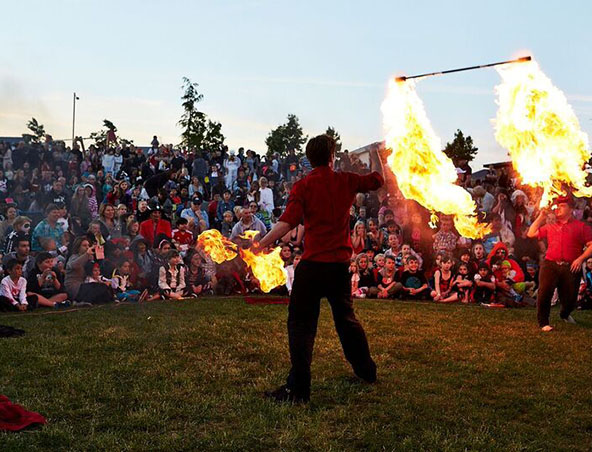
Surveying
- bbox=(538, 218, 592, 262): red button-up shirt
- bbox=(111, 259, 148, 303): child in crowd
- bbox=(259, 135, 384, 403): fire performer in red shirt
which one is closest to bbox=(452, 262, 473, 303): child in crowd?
bbox=(538, 218, 592, 262): red button-up shirt

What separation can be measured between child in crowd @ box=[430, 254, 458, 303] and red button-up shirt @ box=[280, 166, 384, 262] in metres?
6.99

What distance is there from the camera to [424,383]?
525cm

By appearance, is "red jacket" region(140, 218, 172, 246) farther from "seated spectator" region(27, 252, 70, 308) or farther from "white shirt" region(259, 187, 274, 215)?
"white shirt" region(259, 187, 274, 215)

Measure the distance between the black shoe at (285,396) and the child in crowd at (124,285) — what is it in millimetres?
6653

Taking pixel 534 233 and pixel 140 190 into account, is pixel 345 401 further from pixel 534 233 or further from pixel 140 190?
pixel 140 190

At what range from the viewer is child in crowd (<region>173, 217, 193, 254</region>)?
11953 mm

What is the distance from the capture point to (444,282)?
11453mm

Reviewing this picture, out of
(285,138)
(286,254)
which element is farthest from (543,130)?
(285,138)

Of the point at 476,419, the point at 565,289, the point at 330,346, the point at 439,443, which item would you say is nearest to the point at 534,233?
the point at 565,289

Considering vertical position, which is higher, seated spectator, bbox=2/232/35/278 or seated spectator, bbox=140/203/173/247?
seated spectator, bbox=140/203/173/247

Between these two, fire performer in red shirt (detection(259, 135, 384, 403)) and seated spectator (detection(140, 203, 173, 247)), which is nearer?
fire performer in red shirt (detection(259, 135, 384, 403))

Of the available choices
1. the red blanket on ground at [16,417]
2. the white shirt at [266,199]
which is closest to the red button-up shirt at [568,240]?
the red blanket on ground at [16,417]

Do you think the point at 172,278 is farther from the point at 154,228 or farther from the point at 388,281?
the point at 388,281

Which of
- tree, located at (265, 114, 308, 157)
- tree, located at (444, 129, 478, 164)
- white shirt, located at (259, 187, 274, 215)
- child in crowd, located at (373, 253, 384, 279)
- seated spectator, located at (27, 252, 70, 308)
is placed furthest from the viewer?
tree, located at (265, 114, 308, 157)
